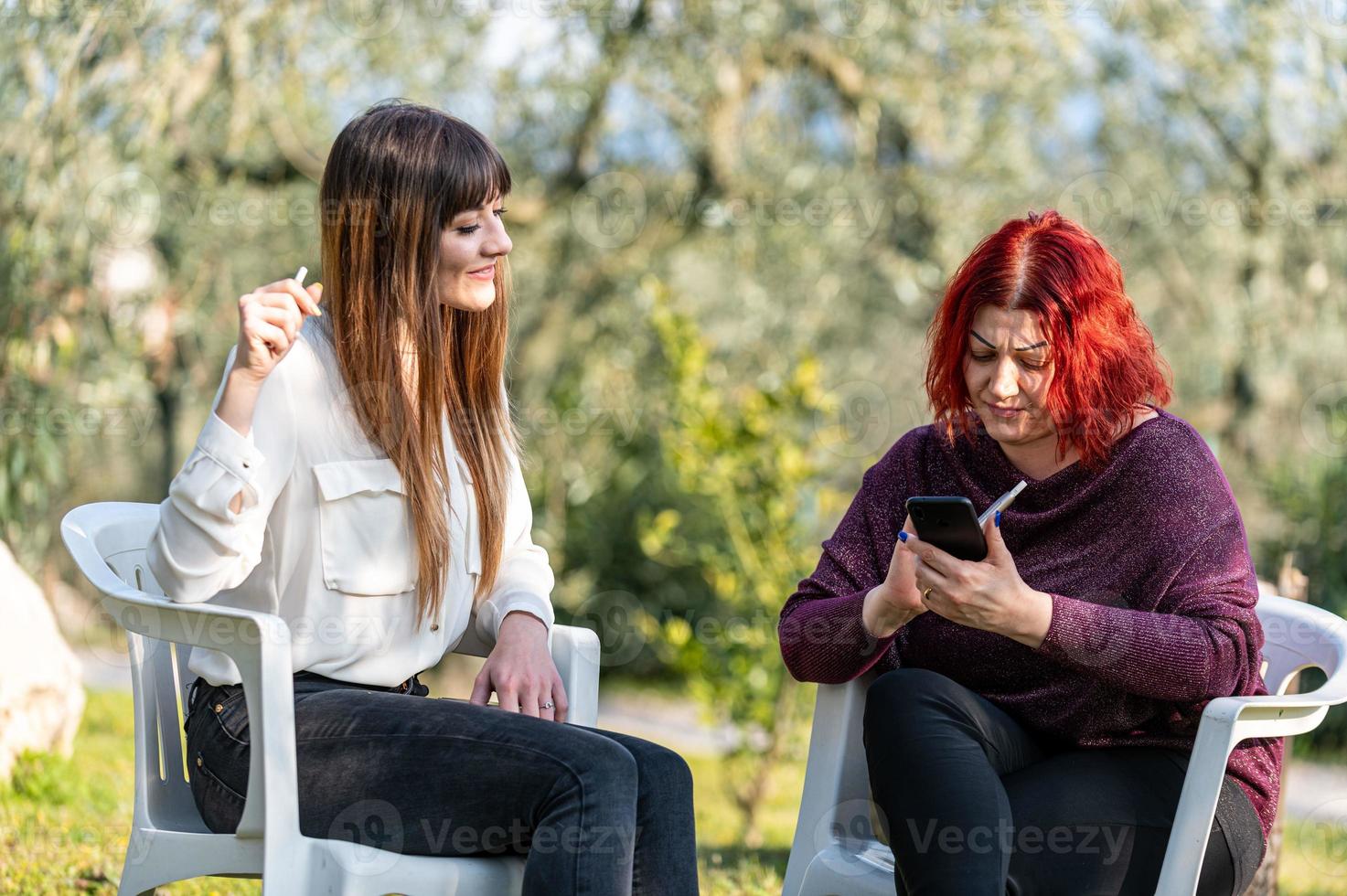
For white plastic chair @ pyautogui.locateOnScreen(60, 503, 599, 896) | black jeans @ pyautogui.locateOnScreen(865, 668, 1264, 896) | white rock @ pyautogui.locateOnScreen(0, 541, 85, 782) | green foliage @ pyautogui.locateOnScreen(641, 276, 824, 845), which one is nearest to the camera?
white plastic chair @ pyautogui.locateOnScreen(60, 503, 599, 896)

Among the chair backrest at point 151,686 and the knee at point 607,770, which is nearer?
the knee at point 607,770

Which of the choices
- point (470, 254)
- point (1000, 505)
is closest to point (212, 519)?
point (470, 254)

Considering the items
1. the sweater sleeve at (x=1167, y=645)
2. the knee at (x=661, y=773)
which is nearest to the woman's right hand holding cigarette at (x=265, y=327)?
the knee at (x=661, y=773)

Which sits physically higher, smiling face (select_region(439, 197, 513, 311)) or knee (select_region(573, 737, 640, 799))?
smiling face (select_region(439, 197, 513, 311))

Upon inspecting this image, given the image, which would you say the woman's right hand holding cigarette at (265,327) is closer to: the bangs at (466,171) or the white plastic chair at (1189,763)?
the bangs at (466,171)

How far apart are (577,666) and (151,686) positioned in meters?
0.65

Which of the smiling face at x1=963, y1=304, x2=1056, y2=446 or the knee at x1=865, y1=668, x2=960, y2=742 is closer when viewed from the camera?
the knee at x1=865, y1=668, x2=960, y2=742

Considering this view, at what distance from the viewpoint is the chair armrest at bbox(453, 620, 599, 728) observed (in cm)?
217

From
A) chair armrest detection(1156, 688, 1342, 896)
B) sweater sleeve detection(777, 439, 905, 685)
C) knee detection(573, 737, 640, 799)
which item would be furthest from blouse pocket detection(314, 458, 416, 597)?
chair armrest detection(1156, 688, 1342, 896)

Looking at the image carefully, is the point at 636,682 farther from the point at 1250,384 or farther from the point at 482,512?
the point at 482,512

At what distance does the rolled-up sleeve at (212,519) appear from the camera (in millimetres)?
1694

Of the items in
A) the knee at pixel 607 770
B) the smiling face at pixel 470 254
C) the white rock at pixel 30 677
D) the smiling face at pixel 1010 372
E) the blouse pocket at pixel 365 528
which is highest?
the smiling face at pixel 470 254

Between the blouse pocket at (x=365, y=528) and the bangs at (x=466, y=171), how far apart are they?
0.39 metres

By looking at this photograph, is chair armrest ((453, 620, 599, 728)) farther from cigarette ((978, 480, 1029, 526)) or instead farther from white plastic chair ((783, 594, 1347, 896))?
cigarette ((978, 480, 1029, 526))
